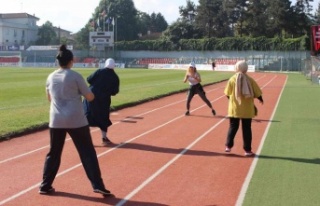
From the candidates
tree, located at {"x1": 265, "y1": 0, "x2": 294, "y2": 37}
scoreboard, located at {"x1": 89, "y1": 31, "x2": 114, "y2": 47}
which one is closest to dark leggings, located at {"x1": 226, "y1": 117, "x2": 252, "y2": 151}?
scoreboard, located at {"x1": 89, "y1": 31, "x2": 114, "y2": 47}

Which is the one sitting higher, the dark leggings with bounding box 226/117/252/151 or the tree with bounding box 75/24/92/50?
the tree with bounding box 75/24/92/50

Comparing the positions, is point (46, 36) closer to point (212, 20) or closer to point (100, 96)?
point (212, 20)

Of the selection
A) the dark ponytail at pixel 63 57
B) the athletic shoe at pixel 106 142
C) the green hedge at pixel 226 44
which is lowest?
the athletic shoe at pixel 106 142

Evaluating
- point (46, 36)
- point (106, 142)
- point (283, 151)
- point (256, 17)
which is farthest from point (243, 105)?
point (46, 36)

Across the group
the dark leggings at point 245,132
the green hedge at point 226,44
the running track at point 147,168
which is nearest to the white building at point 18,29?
the green hedge at point 226,44

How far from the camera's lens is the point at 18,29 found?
12212cm

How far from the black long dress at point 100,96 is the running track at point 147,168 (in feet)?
1.58

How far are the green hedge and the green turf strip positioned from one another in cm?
6215

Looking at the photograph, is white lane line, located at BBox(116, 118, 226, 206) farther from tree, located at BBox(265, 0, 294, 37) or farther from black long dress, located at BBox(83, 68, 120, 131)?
tree, located at BBox(265, 0, 294, 37)

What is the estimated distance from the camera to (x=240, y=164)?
819 cm

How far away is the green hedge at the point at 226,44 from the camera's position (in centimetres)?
7344

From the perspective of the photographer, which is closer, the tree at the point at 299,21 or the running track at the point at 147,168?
the running track at the point at 147,168

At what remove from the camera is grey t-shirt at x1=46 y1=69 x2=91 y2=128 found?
19.9 ft

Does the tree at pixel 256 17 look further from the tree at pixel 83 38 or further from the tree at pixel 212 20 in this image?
the tree at pixel 83 38
